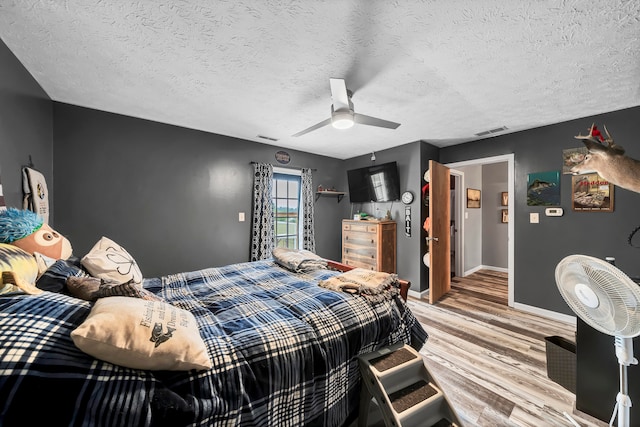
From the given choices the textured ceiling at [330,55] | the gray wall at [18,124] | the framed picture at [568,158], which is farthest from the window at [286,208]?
the framed picture at [568,158]

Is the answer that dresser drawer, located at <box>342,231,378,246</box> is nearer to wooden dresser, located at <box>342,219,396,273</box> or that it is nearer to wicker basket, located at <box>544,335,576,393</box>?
wooden dresser, located at <box>342,219,396,273</box>

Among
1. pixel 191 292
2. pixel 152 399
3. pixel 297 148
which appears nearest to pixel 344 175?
pixel 297 148

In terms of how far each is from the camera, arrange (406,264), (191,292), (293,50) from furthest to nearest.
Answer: (406,264) → (191,292) → (293,50)

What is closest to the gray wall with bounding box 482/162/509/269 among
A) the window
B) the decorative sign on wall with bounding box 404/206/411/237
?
the decorative sign on wall with bounding box 404/206/411/237

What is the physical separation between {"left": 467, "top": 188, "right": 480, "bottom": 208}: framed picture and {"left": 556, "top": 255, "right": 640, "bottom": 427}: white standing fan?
436cm

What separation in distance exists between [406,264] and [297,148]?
2.74 m

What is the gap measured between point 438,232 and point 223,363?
11.0 ft

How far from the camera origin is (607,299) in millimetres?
1158

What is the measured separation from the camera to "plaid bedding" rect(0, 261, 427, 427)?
0.71m

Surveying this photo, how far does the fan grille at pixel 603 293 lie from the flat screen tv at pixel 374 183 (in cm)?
282

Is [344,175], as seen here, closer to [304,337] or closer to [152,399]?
[304,337]

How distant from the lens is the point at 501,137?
3.44 meters

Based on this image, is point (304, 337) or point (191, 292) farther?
point (191, 292)

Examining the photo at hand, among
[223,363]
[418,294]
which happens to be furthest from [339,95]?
[418,294]
